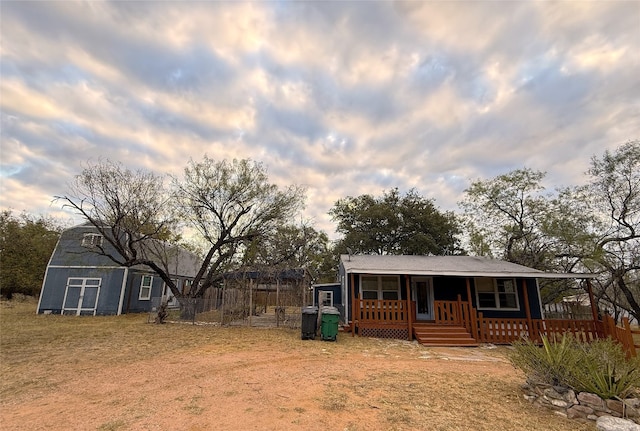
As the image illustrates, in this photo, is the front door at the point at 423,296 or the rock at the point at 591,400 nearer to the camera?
the rock at the point at 591,400

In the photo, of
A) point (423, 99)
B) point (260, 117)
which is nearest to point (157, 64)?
point (260, 117)

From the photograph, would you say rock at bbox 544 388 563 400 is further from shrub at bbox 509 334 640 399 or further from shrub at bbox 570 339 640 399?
shrub at bbox 570 339 640 399

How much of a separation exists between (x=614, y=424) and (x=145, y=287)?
77.4 feet

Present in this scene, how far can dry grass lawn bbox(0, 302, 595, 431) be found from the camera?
401 cm

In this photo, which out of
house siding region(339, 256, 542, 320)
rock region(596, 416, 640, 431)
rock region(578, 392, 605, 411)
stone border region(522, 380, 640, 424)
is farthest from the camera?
house siding region(339, 256, 542, 320)

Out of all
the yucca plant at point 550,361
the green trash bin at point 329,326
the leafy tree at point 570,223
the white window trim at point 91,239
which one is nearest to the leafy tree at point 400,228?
the leafy tree at point 570,223

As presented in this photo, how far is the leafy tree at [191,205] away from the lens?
14773mm

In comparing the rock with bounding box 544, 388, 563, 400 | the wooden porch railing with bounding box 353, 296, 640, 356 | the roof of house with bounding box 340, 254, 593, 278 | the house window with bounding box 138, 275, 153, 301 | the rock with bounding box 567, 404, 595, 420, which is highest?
the roof of house with bounding box 340, 254, 593, 278

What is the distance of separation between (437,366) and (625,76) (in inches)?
534

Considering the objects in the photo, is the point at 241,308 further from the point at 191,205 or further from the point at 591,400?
the point at 591,400

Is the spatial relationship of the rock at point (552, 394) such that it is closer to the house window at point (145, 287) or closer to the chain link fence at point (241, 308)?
the chain link fence at point (241, 308)

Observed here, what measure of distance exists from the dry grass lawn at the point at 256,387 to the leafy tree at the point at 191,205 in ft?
22.4

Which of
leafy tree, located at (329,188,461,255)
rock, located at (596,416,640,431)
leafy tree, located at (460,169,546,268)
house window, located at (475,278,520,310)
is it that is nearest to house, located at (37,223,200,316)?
house window, located at (475,278,520,310)

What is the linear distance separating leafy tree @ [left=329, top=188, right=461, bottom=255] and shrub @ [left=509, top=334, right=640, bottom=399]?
2240 centimetres
